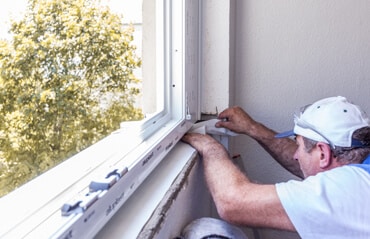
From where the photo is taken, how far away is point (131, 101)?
118 centimetres

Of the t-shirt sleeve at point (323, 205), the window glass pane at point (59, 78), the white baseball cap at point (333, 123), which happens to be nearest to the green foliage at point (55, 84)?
the window glass pane at point (59, 78)

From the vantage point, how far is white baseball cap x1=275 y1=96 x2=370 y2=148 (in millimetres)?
1225

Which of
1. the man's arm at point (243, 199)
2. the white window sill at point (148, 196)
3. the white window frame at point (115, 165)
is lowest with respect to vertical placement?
the man's arm at point (243, 199)

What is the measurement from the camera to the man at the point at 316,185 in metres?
1.05

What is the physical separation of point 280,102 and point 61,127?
1.30 meters

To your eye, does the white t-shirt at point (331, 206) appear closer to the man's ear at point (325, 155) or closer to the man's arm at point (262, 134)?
the man's ear at point (325, 155)

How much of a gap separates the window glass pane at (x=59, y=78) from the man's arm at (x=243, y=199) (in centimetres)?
31

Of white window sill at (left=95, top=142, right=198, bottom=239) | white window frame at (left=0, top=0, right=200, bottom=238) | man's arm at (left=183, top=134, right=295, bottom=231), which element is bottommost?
man's arm at (left=183, top=134, right=295, bottom=231)

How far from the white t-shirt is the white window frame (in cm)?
37

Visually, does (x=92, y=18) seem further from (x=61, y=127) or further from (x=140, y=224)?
(x=140, y=224)

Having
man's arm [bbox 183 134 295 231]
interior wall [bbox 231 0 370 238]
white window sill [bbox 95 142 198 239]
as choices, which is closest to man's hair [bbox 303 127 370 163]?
man's arm [bbox 183 134 295 231]

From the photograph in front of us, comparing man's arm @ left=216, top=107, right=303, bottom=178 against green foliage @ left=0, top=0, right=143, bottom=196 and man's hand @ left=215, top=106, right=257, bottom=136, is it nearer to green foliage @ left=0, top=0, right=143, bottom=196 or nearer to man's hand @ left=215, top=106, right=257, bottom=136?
man's hand @ left=215, top=106, right=257, bottom=136

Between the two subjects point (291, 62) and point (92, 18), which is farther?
point (291, 62)

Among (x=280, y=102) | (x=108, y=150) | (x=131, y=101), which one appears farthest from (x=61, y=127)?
(x=280, y=102)
